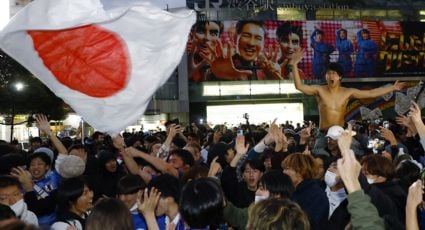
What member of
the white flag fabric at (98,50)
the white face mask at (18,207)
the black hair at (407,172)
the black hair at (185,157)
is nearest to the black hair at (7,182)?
the white face mask at (18,207)

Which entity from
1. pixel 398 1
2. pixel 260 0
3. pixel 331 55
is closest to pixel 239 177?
pixel 331 55

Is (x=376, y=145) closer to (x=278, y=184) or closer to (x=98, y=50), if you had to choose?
(x=278, y=184)

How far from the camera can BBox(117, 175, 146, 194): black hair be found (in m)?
4.54

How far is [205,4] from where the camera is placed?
3962 cm

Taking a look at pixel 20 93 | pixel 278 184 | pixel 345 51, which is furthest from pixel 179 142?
pixel 345 51

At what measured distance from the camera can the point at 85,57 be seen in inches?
187

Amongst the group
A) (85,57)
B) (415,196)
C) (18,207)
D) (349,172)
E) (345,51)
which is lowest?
(18,207)

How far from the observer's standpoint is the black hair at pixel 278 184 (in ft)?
12.7

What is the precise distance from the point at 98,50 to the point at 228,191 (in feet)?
6.39

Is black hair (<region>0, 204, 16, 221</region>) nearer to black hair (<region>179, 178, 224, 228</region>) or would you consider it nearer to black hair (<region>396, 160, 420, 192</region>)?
black hair (<region>179, 178, 224, 228</region>)

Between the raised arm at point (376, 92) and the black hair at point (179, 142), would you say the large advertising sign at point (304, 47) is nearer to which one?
the black hair at point (179, 142)

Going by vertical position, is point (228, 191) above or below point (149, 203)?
below

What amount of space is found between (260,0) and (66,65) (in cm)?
3762

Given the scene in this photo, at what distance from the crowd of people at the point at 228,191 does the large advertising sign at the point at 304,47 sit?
92.7 ft
